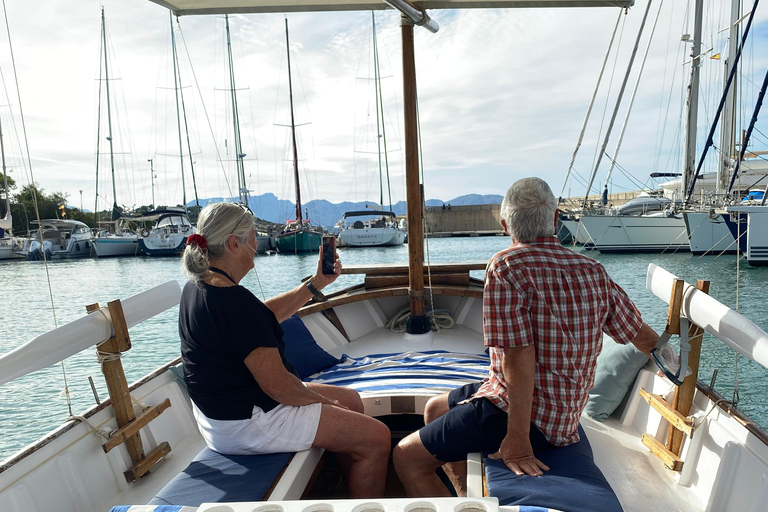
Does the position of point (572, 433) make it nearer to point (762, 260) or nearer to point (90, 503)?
point (90, 503)

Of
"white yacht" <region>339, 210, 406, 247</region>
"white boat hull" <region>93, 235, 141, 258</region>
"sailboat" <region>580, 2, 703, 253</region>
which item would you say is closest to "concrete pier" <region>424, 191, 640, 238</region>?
"white yacht" <region>339, 210, 406, 247</region>

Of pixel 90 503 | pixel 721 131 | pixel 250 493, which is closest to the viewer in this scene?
pixel 250 493

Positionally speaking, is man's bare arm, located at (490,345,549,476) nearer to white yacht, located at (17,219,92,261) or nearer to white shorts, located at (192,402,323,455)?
white shorts, located at (192,402,323,455)

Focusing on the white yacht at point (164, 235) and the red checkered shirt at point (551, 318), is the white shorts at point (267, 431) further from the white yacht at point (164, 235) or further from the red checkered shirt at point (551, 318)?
the white yacht at point (164, 235)

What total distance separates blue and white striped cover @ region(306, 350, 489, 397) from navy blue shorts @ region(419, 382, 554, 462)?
0.59 metres

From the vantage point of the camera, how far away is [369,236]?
3403 centimetres

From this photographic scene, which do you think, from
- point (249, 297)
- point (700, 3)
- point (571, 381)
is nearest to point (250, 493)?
point (249, 297)

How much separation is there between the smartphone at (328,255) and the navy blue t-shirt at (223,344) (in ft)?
1.89

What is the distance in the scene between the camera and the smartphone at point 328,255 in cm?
224

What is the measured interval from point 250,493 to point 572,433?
41.3 inches

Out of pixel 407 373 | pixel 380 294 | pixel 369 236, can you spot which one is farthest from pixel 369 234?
pixel 407 373

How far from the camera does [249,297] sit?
1.60m

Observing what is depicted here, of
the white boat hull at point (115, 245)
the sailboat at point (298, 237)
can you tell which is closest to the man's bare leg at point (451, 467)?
the sailboat at point (298, 237)

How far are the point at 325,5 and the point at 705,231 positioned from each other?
19.8 metres
